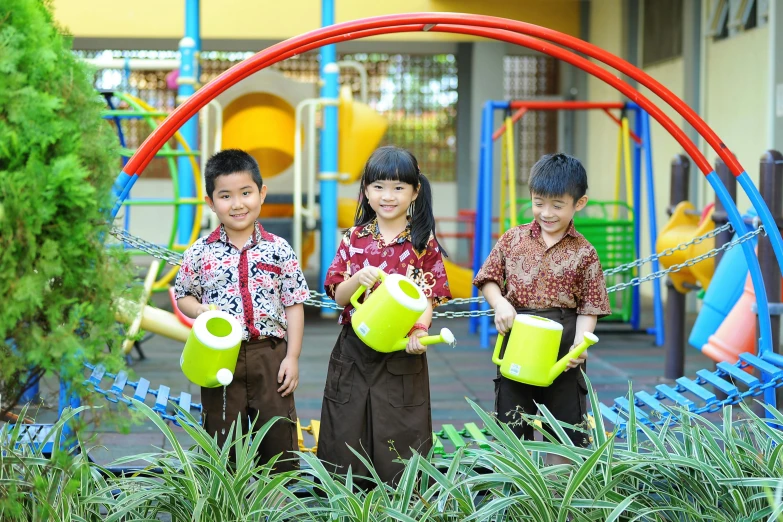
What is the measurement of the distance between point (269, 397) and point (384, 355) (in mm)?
383

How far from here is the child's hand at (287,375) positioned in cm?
289

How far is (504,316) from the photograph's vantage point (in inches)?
111

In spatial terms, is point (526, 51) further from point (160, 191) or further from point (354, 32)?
point (354, 32)

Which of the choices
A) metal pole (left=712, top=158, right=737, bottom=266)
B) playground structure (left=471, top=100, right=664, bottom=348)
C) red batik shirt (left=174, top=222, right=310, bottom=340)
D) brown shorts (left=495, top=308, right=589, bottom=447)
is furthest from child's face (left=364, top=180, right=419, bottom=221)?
playground structure (left=471, top=100, right=664, bottom=348)

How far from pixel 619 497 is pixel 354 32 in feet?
5.53

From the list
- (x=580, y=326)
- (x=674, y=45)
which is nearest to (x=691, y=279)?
(x=580, y=326)

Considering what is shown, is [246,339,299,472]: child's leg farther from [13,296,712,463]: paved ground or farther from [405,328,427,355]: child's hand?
[13,296,712,463]: paved ground

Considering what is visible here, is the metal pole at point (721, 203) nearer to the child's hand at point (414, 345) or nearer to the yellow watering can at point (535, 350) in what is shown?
the yellow watering can at point (535, 350)

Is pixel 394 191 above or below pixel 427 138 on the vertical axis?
below

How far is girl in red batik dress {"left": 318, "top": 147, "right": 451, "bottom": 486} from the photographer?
2809 mm

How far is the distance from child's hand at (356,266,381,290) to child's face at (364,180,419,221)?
0.72 ft

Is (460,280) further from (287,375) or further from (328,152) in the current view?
(287,375)

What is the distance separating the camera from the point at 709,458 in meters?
2.46

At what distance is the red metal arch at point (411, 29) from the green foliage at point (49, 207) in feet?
3.08
